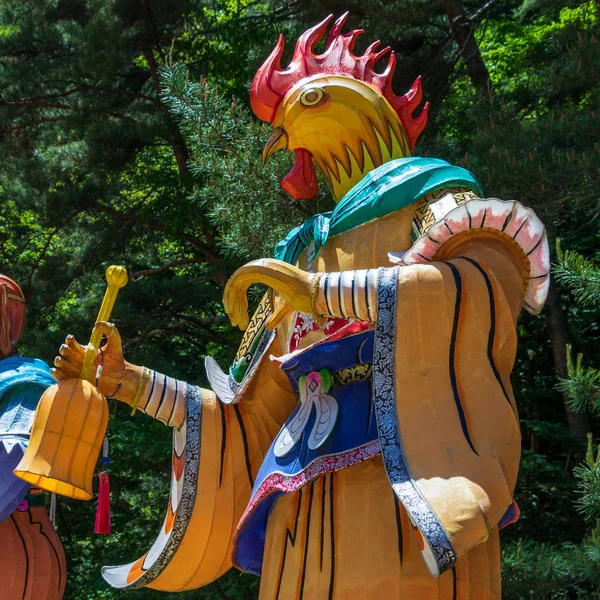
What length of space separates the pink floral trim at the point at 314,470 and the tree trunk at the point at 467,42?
4942mm

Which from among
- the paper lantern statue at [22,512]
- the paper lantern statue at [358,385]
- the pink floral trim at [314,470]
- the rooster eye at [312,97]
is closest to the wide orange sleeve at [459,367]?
the paper lantern statue at [358,385]

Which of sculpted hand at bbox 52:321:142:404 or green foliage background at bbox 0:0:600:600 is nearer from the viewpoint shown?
sculpted hand at bbox 52:321:142:404

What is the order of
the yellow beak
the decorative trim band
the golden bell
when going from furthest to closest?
the yellow beak < the golden bell < the decorative trim band

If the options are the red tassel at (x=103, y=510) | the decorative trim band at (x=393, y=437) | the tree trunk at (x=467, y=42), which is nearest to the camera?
the decorative trim band at (x=393, y=437)

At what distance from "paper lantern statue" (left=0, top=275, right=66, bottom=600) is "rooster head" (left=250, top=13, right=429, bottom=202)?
1.39m

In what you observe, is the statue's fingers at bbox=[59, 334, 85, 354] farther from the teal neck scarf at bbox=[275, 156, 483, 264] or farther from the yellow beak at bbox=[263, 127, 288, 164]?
the yellow beak at bbox=[263, 127, 288, 164]

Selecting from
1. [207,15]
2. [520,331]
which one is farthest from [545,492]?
[207,15]

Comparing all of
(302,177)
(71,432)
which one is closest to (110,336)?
(71,432)

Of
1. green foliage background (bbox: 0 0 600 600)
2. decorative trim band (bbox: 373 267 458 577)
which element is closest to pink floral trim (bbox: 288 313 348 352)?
decorative trim band (bbox: 373 267 458 577)

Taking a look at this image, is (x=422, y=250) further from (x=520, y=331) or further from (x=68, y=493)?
(x=520, y=331)

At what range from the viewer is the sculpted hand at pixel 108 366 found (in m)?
3.51

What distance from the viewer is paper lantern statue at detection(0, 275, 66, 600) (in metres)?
4.29

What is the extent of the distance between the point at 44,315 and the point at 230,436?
18.1 ft

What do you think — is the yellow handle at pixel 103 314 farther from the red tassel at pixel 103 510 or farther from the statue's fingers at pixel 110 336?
the red tassel at pixel 103 510
